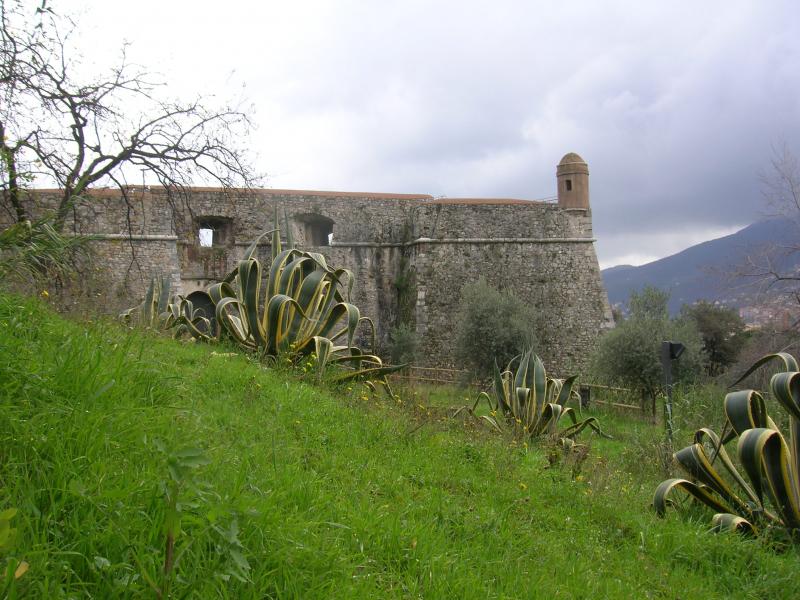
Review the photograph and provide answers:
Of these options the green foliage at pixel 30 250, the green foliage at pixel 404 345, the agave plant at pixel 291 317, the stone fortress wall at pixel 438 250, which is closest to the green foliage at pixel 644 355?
the stone fortress wall at pixel 438 250

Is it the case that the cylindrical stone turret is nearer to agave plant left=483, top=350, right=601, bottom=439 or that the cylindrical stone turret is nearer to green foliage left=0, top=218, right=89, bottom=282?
agave plant left=483, top=350, right=601, bottom=439

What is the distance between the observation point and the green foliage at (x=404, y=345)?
17.8 metres

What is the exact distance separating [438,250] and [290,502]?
53.2 ft

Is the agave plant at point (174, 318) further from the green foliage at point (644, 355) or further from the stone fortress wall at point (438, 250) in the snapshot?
the green foliage at point (644, 355)

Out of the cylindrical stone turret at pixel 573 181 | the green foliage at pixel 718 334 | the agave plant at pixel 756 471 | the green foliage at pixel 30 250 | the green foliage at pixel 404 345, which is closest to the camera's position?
the green foliage at pixel 30 250

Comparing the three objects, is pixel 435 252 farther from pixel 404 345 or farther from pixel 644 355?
pixel 644 355

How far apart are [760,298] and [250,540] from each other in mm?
12562

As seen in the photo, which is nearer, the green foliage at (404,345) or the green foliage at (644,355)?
the green foliage at (644,355)

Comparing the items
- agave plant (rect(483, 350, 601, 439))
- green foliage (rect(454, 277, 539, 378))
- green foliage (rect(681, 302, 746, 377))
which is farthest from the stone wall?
agave plant (rect(483, 350, 601, 439))

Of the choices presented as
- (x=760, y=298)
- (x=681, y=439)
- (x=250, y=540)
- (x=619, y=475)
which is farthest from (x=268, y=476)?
(x=760, y=298)

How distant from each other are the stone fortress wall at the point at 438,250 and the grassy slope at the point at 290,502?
552 inches

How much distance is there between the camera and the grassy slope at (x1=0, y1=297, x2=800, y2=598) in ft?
6.01

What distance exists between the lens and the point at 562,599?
244 centimetres

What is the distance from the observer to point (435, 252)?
60.2ft
